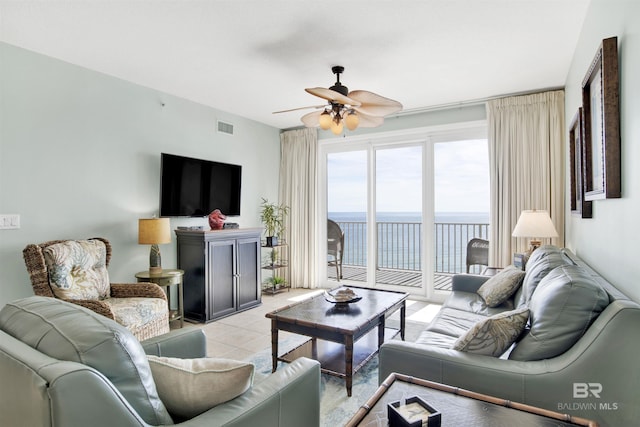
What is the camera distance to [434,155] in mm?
4820

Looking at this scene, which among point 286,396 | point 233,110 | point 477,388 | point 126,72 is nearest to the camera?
point 286,396

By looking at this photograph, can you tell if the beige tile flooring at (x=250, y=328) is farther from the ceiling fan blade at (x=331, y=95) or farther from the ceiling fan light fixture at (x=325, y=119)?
the ceiling fan blade at (x=331, y=95)

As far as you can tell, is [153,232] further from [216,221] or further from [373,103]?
[373,103]

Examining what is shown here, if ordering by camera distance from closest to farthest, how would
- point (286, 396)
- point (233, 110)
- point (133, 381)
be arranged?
point (133, 381) → point (286, 396) → point (233, 110)

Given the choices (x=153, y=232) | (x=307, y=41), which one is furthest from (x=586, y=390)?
(x=153, y=232)

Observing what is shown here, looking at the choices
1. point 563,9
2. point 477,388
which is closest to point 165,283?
point 477,388

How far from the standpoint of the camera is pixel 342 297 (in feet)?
9.61

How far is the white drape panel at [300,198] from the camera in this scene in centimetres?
555

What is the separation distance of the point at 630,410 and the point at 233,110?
464 centimetres

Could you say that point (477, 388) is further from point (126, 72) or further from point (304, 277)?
point (304, 277)

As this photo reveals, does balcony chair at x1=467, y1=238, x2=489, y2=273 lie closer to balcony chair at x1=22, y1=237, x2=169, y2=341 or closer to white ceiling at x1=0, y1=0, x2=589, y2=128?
A: white ceiling at x1=0, y1=0, x2=589, y2=128

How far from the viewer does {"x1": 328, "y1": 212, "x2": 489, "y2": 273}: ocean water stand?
4.90 m

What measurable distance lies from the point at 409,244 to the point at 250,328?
287 centimetres

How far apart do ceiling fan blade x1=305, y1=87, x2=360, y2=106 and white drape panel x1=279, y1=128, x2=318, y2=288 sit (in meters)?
2.62
